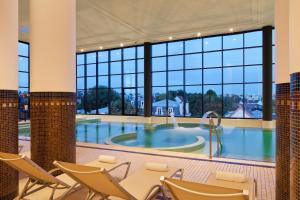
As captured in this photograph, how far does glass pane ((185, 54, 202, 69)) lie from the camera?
12.3m

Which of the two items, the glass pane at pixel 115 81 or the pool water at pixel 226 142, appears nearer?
the pool water at pixel 226 142

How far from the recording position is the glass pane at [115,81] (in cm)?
1429

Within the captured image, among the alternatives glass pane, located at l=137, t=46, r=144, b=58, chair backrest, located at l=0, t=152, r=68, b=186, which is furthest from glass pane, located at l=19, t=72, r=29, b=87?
chair backrest, located at l=0, t=152, r=68, b=186

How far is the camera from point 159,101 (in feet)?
43.5

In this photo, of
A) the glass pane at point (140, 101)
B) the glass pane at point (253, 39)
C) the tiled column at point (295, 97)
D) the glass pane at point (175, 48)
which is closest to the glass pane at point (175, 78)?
the glass pane at point (175, 48)

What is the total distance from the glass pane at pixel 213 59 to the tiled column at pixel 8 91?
10375 millimetres

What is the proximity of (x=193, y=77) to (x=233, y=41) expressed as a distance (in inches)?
102

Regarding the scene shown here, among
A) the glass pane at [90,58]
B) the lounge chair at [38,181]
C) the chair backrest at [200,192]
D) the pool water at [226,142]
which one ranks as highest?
the glass pane at [90,58]

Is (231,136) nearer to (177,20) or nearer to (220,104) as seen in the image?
(220,104)

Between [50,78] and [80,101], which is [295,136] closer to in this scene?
[50,78]

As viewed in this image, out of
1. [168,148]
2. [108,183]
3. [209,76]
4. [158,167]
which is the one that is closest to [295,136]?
[108,183]

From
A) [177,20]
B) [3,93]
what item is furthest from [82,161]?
[177,20]

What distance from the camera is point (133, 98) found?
45.8ft

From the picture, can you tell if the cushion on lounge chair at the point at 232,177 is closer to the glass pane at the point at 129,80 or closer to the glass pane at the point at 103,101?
the glass pane at the point at 129,80
